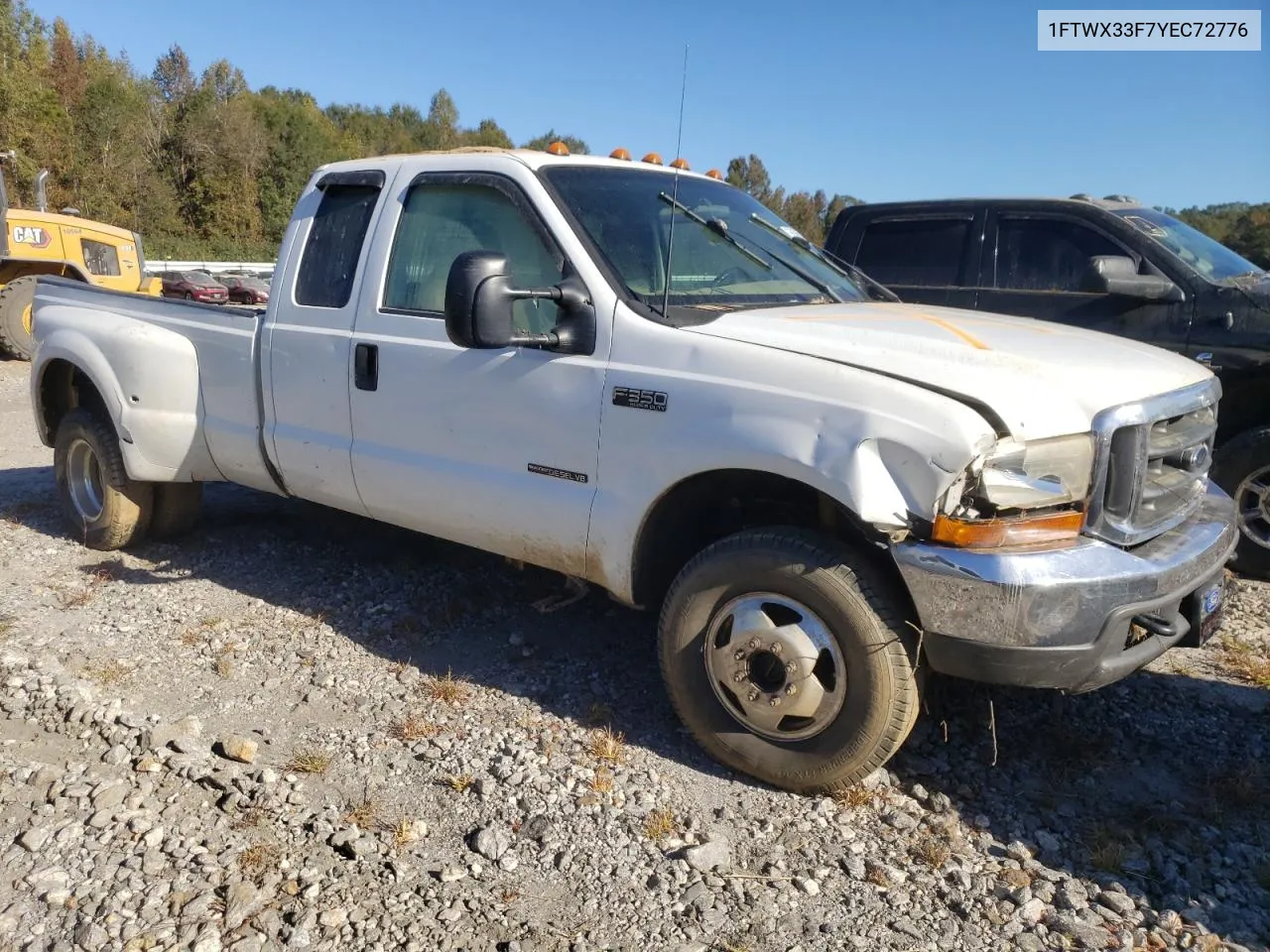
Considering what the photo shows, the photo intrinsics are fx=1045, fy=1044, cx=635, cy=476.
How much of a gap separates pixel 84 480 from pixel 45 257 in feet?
36.6

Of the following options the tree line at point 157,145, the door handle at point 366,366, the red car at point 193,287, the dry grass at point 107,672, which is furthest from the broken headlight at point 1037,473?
the tree line at point 157,145

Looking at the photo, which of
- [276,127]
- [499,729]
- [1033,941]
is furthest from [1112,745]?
[276,127]

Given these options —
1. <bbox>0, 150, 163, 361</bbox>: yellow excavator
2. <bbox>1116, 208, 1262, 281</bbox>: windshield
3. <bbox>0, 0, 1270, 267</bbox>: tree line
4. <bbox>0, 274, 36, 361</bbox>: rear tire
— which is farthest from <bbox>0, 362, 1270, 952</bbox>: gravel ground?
<bbox>0, 0, 1270, 267</bbox>: tree line

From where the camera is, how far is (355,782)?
11.1 ft

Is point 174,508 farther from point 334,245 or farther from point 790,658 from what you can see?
point 790,658

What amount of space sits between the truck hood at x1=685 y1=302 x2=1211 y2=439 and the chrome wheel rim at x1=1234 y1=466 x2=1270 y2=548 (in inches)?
85.6

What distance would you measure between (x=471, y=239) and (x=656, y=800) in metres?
2.24

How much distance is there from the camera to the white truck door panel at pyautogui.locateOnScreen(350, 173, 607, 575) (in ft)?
12.2

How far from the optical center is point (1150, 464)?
332cm

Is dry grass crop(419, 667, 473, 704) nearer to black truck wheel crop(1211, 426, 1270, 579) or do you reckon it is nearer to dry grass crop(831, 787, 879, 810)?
dry grass crop(831, 787, 879, 810)

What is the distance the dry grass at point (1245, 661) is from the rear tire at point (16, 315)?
48.1 feet

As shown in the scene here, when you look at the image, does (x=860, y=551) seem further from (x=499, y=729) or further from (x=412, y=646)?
(x=412, y=646)

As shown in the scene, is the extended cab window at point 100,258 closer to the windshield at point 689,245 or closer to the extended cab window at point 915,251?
the extended cab window at point 915,251

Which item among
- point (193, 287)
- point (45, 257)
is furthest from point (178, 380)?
point (193, 287)
